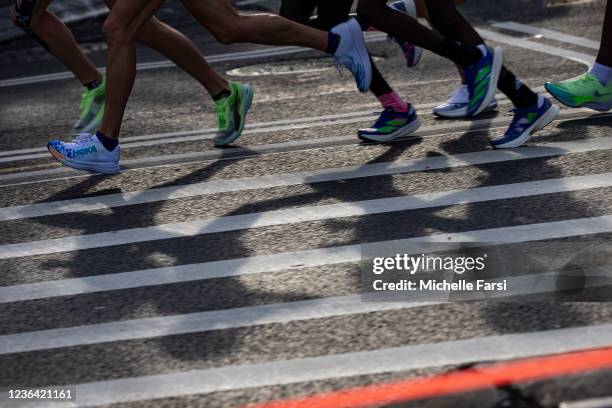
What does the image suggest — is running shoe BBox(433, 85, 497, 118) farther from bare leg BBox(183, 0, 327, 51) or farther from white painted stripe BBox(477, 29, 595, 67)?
white painted stripe BBox(477, 29, 595, 67)

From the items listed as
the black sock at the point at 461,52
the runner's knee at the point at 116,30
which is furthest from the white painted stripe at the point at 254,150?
the runner's knee at the point at 116,30

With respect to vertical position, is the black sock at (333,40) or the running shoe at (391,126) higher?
the black sock at (333,40)

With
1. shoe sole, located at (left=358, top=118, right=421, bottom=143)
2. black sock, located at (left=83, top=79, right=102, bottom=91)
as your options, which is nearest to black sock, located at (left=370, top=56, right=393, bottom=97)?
shoe sole, located at (left=358, top=118, right=421, bottom=143)

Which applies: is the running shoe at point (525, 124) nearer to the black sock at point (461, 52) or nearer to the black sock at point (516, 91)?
the black sock at point (516, 91)

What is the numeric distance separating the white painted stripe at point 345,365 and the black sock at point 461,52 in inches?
113

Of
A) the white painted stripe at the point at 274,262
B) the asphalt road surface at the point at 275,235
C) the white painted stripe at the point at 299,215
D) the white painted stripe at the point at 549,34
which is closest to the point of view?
the asphalt road surface at the point at 275,235

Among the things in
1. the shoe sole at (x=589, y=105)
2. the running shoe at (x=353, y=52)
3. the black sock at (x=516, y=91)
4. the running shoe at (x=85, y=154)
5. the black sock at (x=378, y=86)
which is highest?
the running shoe at (x=353, y=52)

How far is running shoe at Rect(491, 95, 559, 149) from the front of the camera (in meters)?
6.81

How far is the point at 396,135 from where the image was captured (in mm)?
7258

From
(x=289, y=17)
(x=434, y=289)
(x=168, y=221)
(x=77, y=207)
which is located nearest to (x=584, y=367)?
(x=434, y=289)

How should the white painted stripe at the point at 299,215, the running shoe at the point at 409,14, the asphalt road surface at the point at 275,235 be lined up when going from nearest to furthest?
the asphalt road surface at the point at 275,235 < the white painted stripe at the point at 299,215 < the running shoe at the point at 409,14

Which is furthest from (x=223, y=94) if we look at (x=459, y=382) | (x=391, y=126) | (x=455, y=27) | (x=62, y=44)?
(x=459, y=382)

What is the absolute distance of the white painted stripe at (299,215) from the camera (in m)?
5.88

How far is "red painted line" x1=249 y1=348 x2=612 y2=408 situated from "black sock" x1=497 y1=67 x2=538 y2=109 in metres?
2.99
